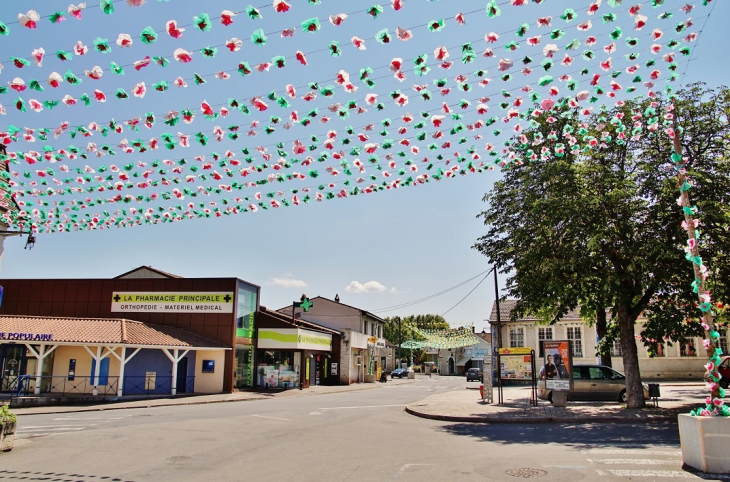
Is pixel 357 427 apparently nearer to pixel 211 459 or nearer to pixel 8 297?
pixel 211 459

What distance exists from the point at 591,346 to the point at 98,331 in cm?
3601

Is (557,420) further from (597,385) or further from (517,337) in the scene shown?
(517,337)

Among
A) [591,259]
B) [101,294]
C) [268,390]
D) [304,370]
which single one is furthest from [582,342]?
[101,294]

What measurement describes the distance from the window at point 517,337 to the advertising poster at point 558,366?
81.2 feet

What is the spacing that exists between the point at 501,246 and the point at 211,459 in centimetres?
1452

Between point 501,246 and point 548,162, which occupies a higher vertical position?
point 548,162

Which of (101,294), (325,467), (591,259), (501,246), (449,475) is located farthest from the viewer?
(101,294)

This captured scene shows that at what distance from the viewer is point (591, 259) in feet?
56.5

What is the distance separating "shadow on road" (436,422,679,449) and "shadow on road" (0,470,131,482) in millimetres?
8262

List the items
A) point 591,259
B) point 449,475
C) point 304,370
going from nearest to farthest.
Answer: point 449,475
point 591,259
point 304,370

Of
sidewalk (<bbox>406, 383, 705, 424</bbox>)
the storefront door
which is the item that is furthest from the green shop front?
→ sidewalk (<bbox>406, 383, 705, 424</bbox>)

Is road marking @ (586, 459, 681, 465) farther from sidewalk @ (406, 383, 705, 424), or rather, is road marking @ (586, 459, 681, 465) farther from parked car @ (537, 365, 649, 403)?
parked car @ (537, 365, 649, 403)

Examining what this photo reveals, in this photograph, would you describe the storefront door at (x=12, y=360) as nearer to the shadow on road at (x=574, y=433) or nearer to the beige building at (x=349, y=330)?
the shadow on road at (x=574, y=433)

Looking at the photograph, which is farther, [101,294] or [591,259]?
[101,294]
